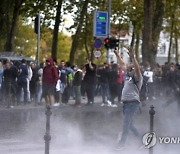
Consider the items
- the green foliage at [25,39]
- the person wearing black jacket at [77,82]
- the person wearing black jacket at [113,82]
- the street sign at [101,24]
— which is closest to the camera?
the person wearing black jacket at [77,82]

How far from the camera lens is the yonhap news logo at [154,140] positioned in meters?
9.66

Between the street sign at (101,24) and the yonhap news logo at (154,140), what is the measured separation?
46.9 ft

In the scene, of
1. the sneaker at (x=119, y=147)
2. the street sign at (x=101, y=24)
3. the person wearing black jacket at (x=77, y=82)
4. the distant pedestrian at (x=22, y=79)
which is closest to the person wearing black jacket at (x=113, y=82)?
the person wearing black jacket at (x=77, y=82)

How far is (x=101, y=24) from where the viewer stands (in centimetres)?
2614

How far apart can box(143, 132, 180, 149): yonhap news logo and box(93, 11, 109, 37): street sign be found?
14.3m

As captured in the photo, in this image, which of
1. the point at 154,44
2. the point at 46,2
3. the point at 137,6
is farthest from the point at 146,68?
the point at 137,6

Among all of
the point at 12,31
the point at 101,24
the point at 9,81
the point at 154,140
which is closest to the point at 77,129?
the point at 154,140

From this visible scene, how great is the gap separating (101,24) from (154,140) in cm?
1680

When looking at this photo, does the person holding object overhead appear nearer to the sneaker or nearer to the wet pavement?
the sneaker

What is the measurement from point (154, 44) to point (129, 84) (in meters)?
21.9

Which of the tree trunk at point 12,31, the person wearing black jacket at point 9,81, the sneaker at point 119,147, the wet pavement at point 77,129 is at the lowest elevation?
the wet pavement at point 77,129

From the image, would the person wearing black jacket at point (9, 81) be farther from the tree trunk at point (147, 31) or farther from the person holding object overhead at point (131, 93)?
the tree trunk at point (147, 31)

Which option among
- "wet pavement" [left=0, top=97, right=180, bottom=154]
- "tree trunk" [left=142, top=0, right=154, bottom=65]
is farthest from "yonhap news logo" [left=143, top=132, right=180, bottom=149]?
"tree trunk" [left=142, top=0, right=154, bottom=65]

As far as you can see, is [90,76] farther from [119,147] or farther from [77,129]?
[119,147]
